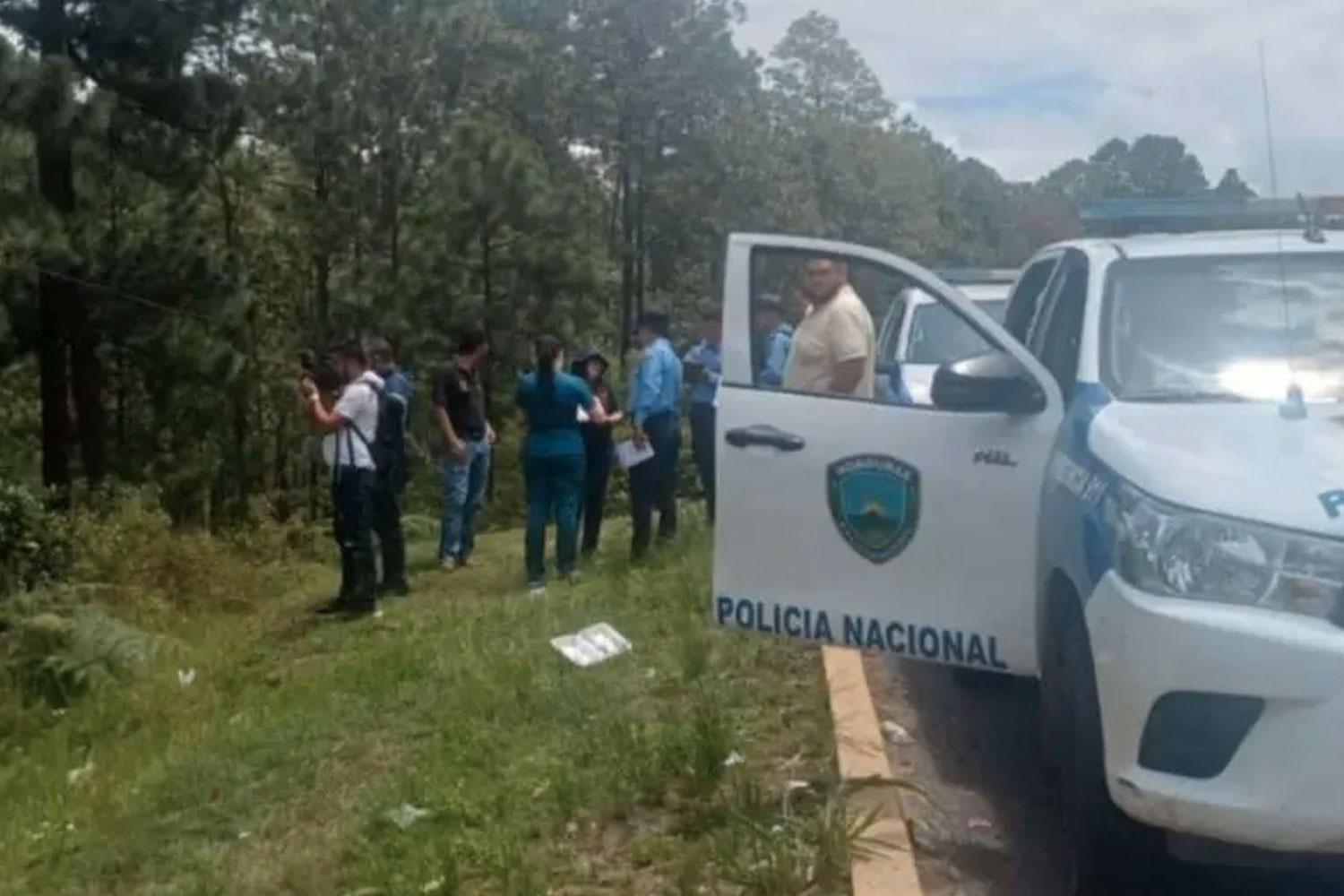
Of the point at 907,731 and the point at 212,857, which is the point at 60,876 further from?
the point at 907,731

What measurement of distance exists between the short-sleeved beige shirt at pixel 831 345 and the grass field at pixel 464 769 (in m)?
1.09

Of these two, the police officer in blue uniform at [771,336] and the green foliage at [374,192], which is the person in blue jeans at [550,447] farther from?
the green foliage at [374,192]

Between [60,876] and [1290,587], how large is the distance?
429 cm

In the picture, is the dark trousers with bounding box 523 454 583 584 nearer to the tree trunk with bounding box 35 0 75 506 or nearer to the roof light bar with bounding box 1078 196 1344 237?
the roof light bar with bounding box 1078 196 1344 237

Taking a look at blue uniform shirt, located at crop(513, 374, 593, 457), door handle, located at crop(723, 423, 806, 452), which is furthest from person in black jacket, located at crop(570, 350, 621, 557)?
door handle, located at crop(723, 423, 806, 452)

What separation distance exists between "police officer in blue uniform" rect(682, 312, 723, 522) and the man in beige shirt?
464 cm

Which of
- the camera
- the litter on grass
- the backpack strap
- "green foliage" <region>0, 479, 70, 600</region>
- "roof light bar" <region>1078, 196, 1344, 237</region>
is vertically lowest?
"green foliage" <region>0, 479, 70, 600</region>

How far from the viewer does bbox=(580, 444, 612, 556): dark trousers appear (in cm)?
1255

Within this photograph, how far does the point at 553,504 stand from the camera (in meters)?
11.4

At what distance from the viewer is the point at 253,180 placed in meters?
32.9

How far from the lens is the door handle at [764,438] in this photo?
571 centimetres

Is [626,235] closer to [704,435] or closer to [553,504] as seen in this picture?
[704,435]

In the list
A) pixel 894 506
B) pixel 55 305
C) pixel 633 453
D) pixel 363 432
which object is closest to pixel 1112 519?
pixel 894 506

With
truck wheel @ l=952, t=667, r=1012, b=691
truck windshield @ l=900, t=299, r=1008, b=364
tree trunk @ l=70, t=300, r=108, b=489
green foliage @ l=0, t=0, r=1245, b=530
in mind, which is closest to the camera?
truck wheel @ l=952, t=667, r=1012, b=691
